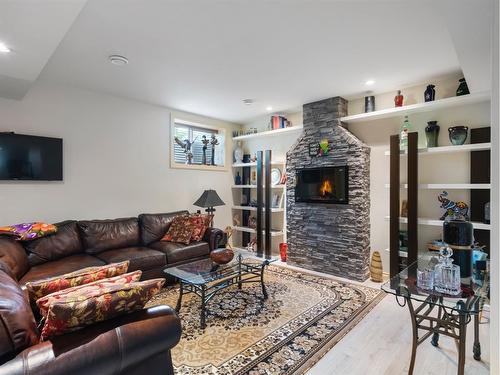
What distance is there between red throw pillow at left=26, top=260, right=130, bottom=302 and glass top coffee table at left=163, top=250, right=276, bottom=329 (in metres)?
0.95

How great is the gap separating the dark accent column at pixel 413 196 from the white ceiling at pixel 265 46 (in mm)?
795

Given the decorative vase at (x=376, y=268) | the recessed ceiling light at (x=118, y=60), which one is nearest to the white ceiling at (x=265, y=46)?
the recessed ceiling light at (x=118, y=60)

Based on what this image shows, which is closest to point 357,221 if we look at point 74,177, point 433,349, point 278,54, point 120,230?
point 433,349

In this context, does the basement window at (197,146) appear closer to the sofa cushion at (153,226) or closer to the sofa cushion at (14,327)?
the sofa cushion at (153,226)

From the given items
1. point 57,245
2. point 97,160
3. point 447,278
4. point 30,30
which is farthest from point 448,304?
point 97,160

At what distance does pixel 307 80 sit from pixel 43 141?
10.9ft

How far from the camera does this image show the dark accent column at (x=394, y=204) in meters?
3.39

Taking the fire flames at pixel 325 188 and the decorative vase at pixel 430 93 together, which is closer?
the decorative vase at pixel 430 93

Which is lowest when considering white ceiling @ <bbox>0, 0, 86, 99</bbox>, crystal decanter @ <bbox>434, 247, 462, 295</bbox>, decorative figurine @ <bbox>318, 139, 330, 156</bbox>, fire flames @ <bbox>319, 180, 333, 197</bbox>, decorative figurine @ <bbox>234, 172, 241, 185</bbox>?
crystal decanter @ <bbox>434, 247, 462, 295</bbox>

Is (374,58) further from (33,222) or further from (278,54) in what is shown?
(33,222)

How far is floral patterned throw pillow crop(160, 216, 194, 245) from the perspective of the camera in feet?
12.5

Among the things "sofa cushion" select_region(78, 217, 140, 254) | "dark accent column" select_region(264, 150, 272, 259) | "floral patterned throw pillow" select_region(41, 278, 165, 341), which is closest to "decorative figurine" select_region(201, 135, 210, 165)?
"dark accent column" select_region(264, 150, 272, 259)

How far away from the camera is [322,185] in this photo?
407 cm

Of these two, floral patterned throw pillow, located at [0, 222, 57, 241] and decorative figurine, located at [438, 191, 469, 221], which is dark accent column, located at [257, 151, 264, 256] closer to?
decorative figurine, located at [438, 191, 469, 221]
